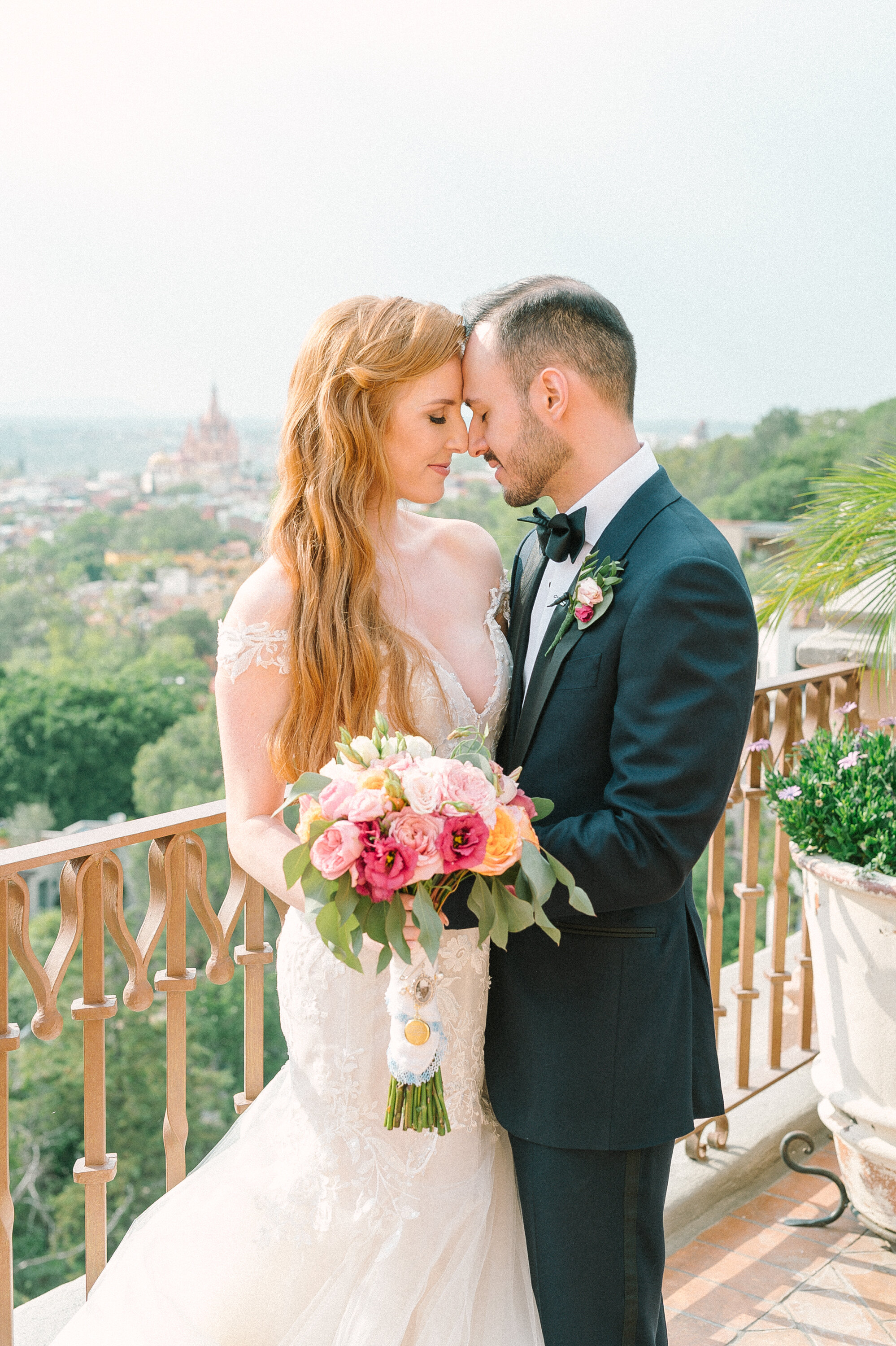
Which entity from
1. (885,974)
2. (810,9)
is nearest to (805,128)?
(810,9)

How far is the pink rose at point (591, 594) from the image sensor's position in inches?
68.7

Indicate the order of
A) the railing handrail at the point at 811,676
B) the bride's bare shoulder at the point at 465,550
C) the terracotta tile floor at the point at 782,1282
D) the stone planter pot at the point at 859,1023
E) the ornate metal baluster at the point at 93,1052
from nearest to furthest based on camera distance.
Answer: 1. the ornate metal baluster at the point at 93,1052
2. the bride's bare shoulder at the point at 465,550
3. the terracotta tile floor at the point at 782,1282
4. the stone planter pot at the point at 859,1023
5. the railing handrail at the point at 811,676

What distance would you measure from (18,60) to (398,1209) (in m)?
76.1

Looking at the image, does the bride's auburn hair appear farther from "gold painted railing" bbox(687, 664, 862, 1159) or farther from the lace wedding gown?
"gold painted railing" bbox(687, 664, 862, 1159)

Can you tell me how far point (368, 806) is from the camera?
1400 millimetres

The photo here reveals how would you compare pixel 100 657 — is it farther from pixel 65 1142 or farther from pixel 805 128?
pixel 805 128

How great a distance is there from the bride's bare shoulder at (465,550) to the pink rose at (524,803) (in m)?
0.78

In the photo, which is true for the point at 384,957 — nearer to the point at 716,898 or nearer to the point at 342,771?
the point at 342,771

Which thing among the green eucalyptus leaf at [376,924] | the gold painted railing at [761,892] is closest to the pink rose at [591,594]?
the green eucalyptus leaf at [376,924]

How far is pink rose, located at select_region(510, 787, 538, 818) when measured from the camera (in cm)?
151

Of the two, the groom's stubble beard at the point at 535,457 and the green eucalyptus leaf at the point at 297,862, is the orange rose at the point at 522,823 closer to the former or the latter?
the green eucalyptus leaf at the point at 297,862

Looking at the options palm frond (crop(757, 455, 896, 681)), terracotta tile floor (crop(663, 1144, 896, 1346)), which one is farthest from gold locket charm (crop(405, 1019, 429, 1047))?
palm frond (crop(757, 455, 896, 681))

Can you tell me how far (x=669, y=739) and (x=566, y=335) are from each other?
696 millimetres

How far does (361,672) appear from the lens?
1.91 meters
